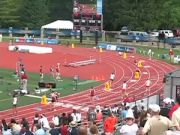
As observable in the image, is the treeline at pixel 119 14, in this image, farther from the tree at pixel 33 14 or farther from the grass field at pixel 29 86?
the grass field at pixel 29 86

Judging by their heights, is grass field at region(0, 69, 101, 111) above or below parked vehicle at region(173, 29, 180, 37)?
below

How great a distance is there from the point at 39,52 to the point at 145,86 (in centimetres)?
1923

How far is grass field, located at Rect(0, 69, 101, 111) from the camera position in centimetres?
3225

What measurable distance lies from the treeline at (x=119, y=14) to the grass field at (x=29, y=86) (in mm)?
35924

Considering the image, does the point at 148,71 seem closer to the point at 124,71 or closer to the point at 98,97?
the point at 124,71

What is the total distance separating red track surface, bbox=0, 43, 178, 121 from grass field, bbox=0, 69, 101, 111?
40.9 inches

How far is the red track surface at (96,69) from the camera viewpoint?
3278 centimetres

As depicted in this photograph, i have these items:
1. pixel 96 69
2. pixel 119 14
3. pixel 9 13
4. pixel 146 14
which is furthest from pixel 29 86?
pixel 9 13

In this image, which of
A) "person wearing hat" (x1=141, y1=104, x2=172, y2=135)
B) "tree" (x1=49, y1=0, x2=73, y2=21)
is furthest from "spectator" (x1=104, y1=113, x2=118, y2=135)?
"tree" (x1=49, y1=0, x2=73, y2=21)

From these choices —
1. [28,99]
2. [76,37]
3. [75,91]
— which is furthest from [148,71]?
[76,37]

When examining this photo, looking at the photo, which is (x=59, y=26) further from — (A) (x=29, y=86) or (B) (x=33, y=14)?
(A) (x=29, y=86)

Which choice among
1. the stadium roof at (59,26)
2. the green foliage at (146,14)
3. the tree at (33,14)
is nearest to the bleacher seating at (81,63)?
the stadium roof at (59,26)

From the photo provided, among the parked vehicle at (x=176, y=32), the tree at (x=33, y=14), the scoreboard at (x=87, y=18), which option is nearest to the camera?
the scoreboard at (x=87, y=18)

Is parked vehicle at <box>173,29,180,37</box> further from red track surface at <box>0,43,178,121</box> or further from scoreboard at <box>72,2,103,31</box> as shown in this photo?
red track surface at <box>0,43,178,121</box>
